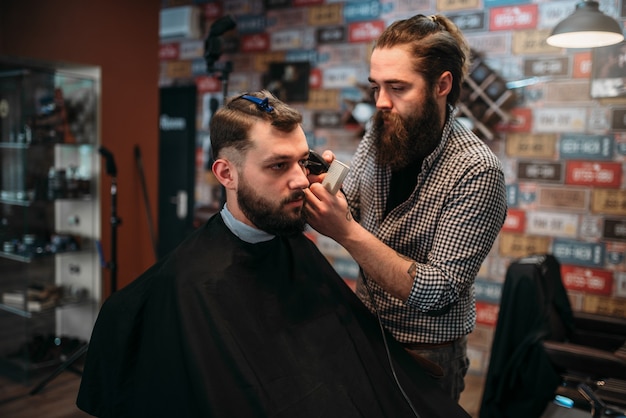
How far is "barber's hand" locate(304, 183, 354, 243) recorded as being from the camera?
48.5 inches

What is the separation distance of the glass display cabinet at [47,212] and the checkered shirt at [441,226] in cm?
232

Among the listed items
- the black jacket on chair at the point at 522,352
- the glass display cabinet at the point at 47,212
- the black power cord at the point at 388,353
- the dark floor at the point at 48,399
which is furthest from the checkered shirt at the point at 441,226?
the glass display cabinet at the point at 47,212

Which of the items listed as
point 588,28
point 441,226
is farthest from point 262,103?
point 588,28

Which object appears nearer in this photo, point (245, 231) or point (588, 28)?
point (245, 231)

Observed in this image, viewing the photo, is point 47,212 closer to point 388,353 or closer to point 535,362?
point 388,353

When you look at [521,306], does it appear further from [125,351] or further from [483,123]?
[125,351]

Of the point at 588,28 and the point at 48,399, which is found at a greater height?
the point at 588,28

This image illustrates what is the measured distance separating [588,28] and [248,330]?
2197mm

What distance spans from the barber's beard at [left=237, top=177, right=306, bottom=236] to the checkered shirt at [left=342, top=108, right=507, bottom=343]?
0.79 feet

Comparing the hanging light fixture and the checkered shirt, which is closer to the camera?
the checkered shirt

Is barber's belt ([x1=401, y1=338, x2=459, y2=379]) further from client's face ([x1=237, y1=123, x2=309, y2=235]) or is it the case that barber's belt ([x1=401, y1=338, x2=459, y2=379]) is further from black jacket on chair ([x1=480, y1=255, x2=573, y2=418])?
black jacket on chair ([x1=480, y1=255, x2=573, y2=418])

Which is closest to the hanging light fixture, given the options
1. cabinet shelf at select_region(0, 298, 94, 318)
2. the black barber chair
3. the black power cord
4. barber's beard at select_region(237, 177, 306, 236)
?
the black barber chair

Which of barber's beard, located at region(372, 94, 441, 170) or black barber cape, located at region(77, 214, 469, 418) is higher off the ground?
barber's beard, located at region(372, 94, 441, 170)

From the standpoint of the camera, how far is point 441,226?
1.30 metres
